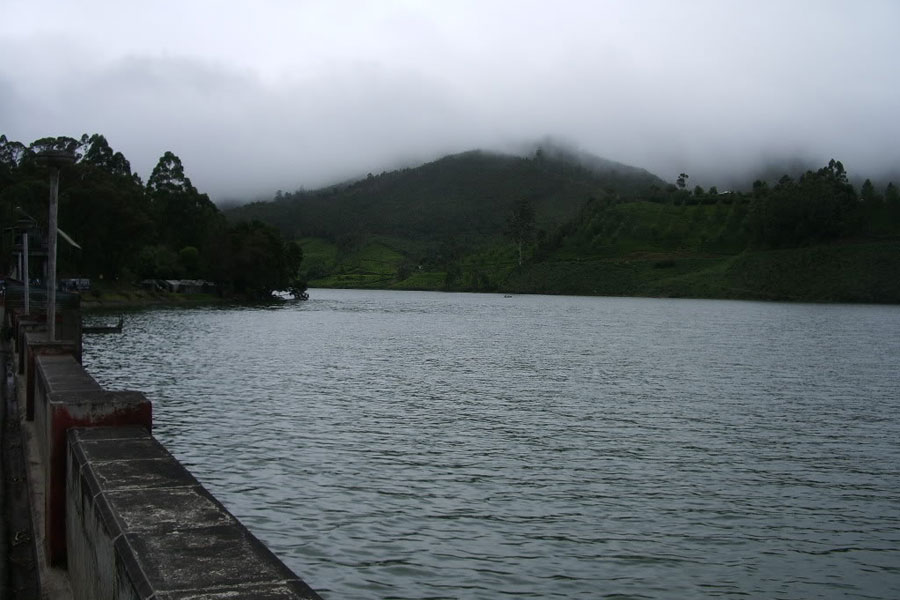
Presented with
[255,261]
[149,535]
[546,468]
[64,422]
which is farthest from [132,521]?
[255,261]

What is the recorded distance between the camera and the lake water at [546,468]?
1423 centimetres

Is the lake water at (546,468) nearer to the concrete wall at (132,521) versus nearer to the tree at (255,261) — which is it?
the concrete wall at (132,521)

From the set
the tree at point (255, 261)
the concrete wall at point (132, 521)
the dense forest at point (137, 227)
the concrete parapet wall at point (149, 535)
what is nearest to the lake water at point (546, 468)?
the concrete wall at point (132, 521)

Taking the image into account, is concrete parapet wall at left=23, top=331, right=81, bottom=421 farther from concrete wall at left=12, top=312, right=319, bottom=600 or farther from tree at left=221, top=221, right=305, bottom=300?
tree at left=221, top=221, right=305, bottom=300

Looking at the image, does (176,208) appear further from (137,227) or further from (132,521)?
(132,521)

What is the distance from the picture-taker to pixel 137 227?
113 metres

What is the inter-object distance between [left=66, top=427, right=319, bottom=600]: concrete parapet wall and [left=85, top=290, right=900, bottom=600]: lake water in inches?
220

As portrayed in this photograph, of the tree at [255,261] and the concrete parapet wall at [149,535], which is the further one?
the tree at [255,261]

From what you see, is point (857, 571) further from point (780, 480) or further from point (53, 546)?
point (53, 546)

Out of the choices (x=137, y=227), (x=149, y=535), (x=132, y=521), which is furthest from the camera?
(x=137, y=227)

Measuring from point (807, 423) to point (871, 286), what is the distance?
536 ft

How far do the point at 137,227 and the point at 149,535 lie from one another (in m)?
114

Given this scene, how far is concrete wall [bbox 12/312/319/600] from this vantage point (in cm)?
517

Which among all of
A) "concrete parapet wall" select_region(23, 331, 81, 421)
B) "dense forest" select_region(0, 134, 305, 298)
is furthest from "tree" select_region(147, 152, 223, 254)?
"concrete parapet wall" select_region(23, 331, 81, 421)
